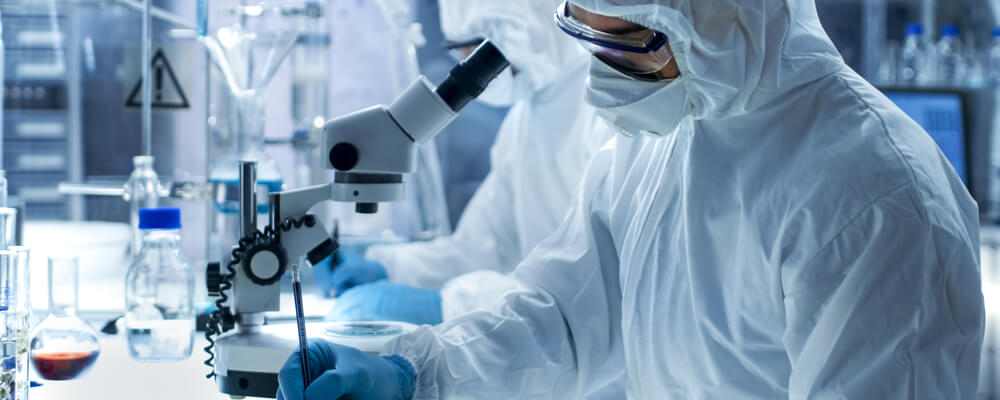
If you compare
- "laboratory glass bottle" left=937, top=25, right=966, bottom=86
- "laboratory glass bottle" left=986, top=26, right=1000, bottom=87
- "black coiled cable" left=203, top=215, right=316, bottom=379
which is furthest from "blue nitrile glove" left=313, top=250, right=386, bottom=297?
"laboratory glass bottle" left=986, top=26, right=1000, bottom=87

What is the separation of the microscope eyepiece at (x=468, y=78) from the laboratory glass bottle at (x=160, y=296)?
46cm

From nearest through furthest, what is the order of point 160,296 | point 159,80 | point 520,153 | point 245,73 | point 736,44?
1. point 736,44
2. point 160,296
3. point 245,73
4. point 159,80
5. point 520,153

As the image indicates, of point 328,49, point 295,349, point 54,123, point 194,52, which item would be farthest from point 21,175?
point 295,349

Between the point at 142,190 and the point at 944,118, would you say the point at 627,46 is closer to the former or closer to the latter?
the point at 142,190

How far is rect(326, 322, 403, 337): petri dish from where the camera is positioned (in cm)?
108

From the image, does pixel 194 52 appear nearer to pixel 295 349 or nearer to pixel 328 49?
pixel 328 49

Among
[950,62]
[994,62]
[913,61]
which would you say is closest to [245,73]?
[913,61]

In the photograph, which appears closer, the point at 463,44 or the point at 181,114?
the point at 181,114

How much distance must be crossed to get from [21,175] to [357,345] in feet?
4.46

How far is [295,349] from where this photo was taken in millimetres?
961

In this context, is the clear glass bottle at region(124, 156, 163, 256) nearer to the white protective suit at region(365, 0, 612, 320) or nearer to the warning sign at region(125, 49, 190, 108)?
the warning sign at region(125, 49, 190, 108)

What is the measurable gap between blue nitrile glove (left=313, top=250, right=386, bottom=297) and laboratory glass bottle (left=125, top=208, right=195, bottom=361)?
434 millimetres

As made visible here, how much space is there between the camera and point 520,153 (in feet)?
6.72

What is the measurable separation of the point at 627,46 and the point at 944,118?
104 inches
